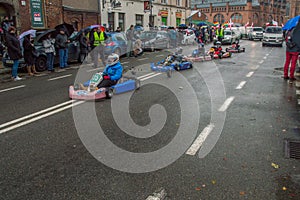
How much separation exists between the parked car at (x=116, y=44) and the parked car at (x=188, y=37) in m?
13.5

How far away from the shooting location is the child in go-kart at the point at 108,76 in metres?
8.17

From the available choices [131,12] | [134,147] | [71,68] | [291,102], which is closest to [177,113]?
[134,147]

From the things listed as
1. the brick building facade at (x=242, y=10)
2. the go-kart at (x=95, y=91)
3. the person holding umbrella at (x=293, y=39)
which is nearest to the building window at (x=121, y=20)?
the person holding umbrella at (x=293, y=39)

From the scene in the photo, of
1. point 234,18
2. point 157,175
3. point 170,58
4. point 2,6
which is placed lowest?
point 157,175

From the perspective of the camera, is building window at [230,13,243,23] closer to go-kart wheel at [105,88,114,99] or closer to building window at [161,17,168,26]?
building window at [161,17,168,26]

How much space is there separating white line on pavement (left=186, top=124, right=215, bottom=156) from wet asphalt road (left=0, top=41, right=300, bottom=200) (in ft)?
0.31

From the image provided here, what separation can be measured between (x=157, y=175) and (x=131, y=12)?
32.1 metres

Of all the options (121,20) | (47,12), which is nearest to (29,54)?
(47,12)

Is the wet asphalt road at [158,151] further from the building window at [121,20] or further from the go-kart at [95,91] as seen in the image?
the building window at [121,20]

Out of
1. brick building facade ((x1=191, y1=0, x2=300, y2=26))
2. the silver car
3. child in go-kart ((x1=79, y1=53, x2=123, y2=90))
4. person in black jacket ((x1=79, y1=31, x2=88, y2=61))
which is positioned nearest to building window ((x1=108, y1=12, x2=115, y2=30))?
the silver car

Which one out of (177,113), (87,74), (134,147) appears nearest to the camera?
(134,147)

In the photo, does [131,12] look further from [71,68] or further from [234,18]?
[234,18]

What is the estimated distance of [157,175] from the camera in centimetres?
397

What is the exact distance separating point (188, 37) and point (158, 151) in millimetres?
28035
